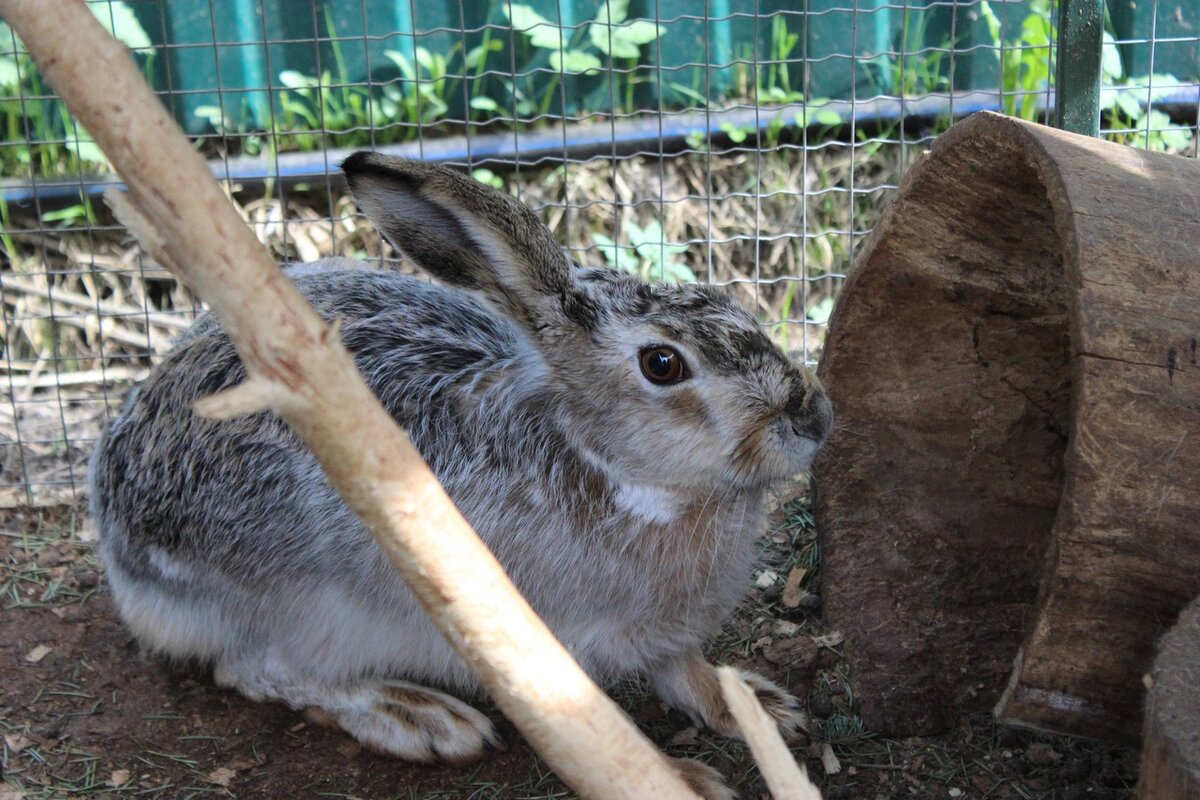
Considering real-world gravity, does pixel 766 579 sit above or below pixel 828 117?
below

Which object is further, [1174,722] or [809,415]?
[809,415]

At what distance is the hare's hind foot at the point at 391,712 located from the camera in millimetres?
2832

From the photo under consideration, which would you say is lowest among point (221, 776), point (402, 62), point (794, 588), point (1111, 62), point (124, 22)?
point (221, 776)

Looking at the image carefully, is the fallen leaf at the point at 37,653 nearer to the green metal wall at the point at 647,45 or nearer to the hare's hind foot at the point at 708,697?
the hare's hind foot at the point at 708,697

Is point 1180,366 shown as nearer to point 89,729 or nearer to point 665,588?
point 665,588

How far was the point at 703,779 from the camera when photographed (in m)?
2.64

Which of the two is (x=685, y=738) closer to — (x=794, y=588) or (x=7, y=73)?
(x=794, y=588)

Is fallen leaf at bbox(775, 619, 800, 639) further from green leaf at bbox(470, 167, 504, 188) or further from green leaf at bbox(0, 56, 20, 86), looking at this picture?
green leaf at bbox(0, 56, 20, 86)

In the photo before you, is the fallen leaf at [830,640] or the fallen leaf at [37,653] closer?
the fallen leaf at [830,640]

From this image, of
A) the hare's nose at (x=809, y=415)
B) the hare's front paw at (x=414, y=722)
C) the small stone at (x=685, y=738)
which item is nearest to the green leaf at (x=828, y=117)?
the hare's nose at (x=809, y=415)

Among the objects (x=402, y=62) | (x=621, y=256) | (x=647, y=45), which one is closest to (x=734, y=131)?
(x=647, y=45)

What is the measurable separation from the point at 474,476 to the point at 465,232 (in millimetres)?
507

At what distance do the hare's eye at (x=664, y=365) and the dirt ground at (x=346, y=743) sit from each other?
→ 846 mm

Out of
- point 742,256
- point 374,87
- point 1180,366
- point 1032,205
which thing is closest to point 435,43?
point 374,87
